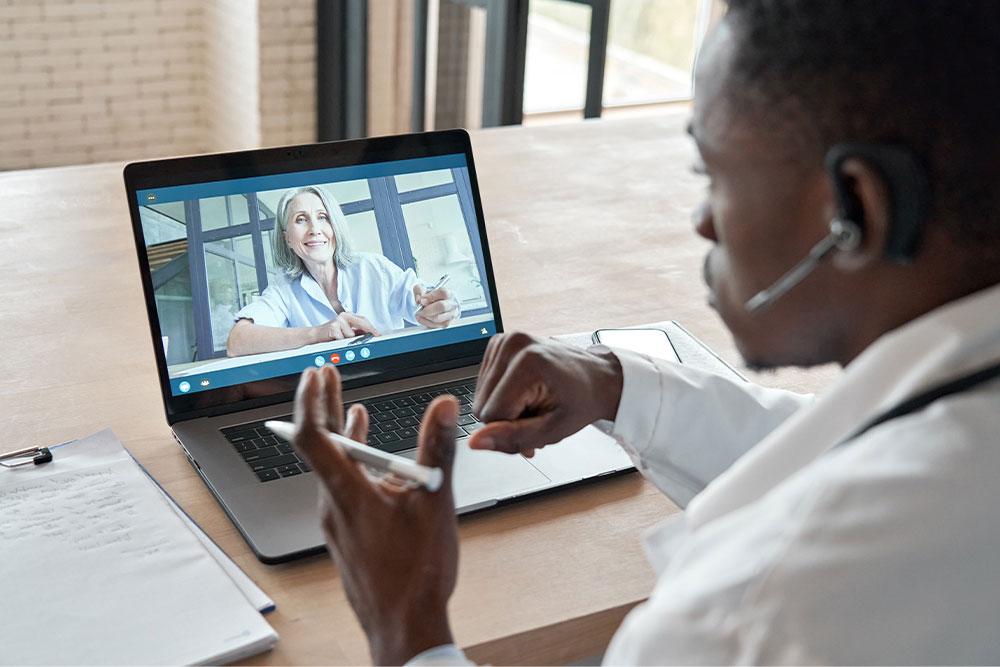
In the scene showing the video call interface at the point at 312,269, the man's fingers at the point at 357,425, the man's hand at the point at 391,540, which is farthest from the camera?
the video call interface at the point at 312,269

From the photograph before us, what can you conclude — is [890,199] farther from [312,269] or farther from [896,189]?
[312,269]

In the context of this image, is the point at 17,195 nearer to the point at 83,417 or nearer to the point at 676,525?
the point at 83,417

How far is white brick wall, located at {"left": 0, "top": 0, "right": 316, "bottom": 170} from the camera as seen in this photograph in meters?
4.09

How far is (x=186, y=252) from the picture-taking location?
1.10 m

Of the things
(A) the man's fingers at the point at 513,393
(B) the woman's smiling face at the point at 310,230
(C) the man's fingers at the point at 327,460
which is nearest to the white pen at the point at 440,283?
(B) the woman's smiling face at the point at 310,230

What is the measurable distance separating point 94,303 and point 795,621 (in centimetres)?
107

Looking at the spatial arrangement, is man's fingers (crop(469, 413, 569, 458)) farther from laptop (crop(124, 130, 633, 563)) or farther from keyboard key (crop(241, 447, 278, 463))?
keyboard key (crop(241, 447, 278, 463))

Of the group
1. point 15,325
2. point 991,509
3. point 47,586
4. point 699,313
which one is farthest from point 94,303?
point 991,509

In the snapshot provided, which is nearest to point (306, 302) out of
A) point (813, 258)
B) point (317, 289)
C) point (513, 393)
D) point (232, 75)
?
point (317, 289)

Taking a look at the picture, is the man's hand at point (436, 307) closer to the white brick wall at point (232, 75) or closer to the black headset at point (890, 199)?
the black headset at point (890, 199)

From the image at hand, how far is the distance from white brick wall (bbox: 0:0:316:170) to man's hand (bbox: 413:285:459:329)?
9.89 ft

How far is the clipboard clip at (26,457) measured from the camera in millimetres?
1032

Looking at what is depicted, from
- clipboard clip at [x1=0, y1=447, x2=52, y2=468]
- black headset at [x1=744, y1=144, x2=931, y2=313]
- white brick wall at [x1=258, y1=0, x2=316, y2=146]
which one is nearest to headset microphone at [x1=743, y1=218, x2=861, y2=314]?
black headset at [x1=744, y1=144, x2=931, y2=313]

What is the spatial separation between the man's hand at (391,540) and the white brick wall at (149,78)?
11.4 ft
